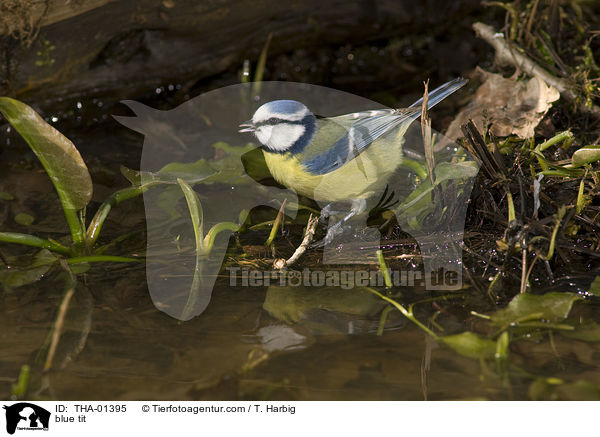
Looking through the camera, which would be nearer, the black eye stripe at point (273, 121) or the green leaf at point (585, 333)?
the green leaf at point (585, 333)

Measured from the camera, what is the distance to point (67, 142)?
2.55 m

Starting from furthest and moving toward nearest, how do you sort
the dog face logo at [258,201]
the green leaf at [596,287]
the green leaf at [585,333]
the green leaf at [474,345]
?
the dog face logo at [258,201] < the green leaf at [596,287] < the green leaf at [585,333] < the green leaf at [474,345]

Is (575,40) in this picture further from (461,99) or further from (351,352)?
(351,352)

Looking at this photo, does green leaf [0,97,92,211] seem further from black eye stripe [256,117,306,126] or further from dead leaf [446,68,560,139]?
dead leaf [446,68,560,139]

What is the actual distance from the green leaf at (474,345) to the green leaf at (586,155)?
41.8 inches

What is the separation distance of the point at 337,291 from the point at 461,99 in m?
2.01

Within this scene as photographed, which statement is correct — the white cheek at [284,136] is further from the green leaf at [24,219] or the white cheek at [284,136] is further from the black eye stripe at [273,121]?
the green leaf at [24,219]

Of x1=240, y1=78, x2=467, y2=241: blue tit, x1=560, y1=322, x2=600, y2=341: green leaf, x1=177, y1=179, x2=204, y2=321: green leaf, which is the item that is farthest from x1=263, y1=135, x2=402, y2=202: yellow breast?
x1=560, y1=322, x2=600, y2=341: green leaf

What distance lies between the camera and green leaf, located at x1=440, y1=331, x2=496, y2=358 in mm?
2080

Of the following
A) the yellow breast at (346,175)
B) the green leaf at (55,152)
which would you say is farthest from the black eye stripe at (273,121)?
the green leaf at (55,152)

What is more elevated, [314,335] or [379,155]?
[379,155]

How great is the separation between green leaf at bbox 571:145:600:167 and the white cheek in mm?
1270

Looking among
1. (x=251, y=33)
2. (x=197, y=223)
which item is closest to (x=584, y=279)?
(x=197, y=223)
